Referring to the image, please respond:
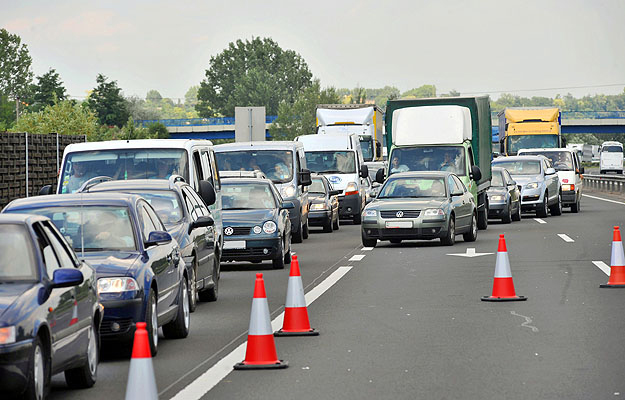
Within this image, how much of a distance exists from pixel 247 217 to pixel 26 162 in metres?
18.3

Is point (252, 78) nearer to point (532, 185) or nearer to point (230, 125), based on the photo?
point (230, 125)

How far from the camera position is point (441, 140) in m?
30.7

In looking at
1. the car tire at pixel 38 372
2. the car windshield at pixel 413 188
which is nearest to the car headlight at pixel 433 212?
the car windshield at pixel 413 188

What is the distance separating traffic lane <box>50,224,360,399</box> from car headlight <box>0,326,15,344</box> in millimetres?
1410

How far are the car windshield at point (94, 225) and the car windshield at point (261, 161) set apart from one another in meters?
16.6

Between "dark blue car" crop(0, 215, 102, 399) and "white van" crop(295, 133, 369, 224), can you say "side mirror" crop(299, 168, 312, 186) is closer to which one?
"white van" crop(295, 133, 369, 224)

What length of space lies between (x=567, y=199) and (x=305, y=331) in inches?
1187

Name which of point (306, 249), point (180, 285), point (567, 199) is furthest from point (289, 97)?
point (180, 285)

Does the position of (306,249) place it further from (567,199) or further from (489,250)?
(567,199)

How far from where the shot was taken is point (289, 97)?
191 meters

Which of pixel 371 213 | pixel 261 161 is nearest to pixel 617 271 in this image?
pixel 371 213

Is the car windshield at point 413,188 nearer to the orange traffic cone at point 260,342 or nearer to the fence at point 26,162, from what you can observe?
the fence at point 26,162

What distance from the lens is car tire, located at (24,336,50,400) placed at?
25.4 ft

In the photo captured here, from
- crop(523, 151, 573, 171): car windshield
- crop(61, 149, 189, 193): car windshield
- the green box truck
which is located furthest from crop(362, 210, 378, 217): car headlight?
crop(523, 151, 573, 171): car windshield
